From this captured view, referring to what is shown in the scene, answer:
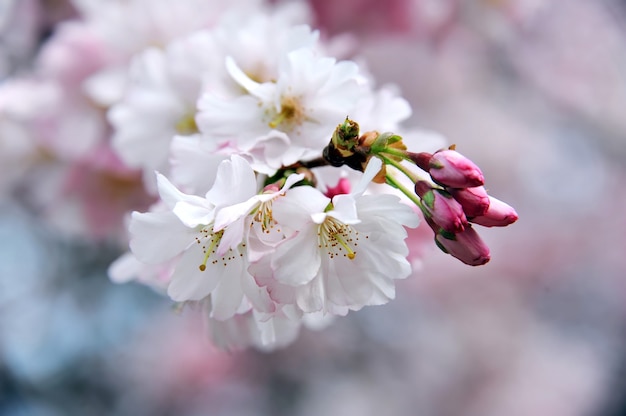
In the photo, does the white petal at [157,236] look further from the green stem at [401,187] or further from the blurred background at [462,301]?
the blurred background at [462,301]

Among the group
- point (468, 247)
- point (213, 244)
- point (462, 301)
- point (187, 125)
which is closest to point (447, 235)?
point (468, 247)

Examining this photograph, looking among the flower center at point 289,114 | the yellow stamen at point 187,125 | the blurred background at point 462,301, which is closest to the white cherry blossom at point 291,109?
the flower center at point 289,114

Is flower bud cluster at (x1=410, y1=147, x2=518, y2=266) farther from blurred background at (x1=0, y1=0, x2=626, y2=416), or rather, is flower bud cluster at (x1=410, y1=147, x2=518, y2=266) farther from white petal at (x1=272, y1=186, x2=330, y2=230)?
blurred background at (x1=0, y1=0, x2=626, y2=416)

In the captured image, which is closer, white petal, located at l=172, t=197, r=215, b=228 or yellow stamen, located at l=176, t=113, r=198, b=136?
white petal, located at l=172, t=197, r=215, b=228

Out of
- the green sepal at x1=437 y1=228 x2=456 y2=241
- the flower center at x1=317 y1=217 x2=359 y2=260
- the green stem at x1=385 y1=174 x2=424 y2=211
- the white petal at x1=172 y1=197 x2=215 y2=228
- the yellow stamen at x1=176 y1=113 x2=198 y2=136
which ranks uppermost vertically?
the green sepal at x1=437 y1=228 x2=456 y2=241

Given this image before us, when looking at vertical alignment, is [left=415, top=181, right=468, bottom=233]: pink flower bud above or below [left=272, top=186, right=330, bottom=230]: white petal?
above

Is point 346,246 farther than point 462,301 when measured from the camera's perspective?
No

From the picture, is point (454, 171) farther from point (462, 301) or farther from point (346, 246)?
point (462, 301)

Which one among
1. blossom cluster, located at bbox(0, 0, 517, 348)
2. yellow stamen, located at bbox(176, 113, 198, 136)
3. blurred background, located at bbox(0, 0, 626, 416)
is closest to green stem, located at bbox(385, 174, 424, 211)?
blossom cluster, located at bbox(0, 0, 517, 348)
